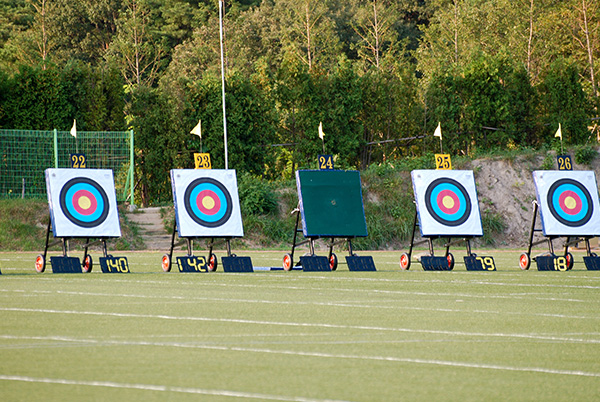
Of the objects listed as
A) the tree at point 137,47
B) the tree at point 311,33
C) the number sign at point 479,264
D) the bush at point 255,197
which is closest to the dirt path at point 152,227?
the bush at point 255,197

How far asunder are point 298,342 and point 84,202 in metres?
8.21

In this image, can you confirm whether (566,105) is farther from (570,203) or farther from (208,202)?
(208,202)

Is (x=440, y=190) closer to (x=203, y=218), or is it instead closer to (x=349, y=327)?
(x=203, y=218)

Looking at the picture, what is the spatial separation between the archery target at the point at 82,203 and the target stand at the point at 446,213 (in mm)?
4372

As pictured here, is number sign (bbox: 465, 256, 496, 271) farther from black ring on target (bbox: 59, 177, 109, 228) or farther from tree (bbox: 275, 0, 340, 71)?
tree (bbox: 275, 0, 340, 71)

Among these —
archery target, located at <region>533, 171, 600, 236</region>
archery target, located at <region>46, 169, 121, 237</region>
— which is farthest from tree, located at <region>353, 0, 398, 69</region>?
archery target, located at <region>46, 169, 121, 237</region>

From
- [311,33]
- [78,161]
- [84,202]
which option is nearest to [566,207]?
[84,202]

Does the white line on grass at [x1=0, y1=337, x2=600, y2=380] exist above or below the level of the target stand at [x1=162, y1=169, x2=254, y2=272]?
below

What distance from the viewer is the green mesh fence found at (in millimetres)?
23453

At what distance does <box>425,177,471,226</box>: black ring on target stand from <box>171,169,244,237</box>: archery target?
2919mm

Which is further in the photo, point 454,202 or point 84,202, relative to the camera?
point 454,202

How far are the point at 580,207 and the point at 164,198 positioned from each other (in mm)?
13512

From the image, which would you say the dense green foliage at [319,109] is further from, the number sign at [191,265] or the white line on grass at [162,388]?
the white line on grass at [162,388]

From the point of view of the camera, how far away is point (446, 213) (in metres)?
14.3
